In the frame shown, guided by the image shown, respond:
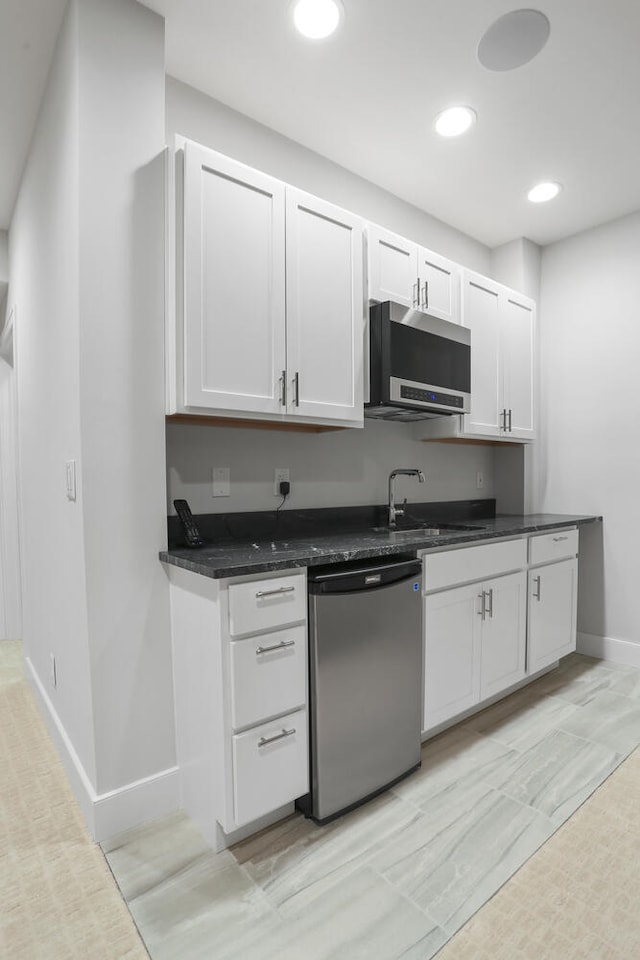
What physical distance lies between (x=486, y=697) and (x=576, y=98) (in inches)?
105

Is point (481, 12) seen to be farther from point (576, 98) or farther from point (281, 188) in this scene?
point (281, 188)

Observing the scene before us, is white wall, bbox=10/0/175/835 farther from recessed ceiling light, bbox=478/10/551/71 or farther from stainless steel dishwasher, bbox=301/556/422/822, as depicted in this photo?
recessed ceiling light, bbox=478/10/551/71

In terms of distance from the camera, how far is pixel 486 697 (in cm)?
237

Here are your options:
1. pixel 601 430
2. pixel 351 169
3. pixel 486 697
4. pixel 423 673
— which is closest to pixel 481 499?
pixel 601 430

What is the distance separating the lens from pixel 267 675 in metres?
1.56

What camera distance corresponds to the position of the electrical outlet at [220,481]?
2148 millimetres

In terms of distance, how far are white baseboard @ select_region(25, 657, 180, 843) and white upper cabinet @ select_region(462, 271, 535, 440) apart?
7.18 ft

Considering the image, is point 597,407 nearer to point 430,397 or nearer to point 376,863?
point 430,397

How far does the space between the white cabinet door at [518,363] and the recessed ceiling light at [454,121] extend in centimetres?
100

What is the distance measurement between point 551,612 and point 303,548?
5.67 feet

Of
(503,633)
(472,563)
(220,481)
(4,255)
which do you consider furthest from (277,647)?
(4,255)

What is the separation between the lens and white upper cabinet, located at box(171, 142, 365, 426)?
67.1 inches

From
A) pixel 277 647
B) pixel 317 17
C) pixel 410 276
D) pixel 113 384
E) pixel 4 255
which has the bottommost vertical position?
pixel 277 647

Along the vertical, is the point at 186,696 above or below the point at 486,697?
above
